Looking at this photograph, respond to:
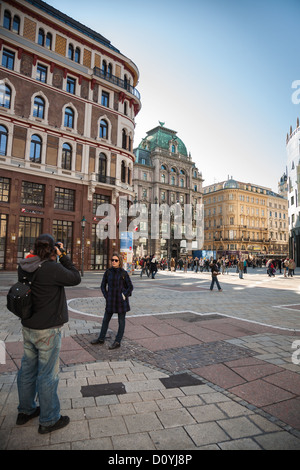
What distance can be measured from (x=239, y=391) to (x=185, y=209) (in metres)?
57.6

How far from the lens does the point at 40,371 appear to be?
2604 millimetres

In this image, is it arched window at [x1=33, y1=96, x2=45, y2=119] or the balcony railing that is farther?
the balcony railing

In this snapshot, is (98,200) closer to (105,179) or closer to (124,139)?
(105,179)

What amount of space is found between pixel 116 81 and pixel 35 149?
39.0ft

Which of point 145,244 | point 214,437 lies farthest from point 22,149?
point 145,244

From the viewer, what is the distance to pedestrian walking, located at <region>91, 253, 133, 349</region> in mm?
5086

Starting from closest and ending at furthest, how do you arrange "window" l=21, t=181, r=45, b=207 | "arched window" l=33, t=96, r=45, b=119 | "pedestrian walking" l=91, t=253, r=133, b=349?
"pedestrian walking" l=91, t=253, r=133, b=349 → "window" l=21, t=181, r=45, b=207 → "arched window" l=33, t=96, r=45, b=119

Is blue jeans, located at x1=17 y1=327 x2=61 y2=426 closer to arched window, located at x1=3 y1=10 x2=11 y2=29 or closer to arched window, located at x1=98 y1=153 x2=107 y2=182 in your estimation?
arched window, located at x1=98 y1=153 x2=107 y2=182

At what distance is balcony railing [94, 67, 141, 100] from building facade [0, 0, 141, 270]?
10 cm

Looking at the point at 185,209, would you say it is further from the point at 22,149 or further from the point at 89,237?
the point at 22,149

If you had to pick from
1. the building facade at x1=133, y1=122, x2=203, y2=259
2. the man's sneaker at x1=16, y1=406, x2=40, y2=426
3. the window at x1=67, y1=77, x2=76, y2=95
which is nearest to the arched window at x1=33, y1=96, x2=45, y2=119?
the window at x1=67, y1=77, x2=76, y2=95

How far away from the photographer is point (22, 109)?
75.3 feet

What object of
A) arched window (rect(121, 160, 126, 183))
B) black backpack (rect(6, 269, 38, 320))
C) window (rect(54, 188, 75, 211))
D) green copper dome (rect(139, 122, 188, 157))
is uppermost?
green copper dome (rect(139, 122, 188, 157))

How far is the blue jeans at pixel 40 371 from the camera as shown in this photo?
258 centimetres
